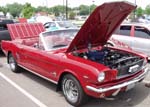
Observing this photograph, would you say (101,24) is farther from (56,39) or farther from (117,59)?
(56,39)

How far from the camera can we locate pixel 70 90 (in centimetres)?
518

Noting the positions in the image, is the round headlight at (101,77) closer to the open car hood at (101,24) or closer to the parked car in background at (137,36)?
the open car hood at (101,24)

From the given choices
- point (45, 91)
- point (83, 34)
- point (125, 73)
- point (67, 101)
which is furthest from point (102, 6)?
point (45, 91)

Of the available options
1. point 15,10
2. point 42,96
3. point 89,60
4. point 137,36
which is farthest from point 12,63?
point 15,10

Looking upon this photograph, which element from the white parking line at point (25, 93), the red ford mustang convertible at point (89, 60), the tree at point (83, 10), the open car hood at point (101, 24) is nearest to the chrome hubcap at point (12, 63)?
the white parking line at point (25, 93)

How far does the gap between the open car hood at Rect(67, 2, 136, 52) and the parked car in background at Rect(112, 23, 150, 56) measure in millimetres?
3356

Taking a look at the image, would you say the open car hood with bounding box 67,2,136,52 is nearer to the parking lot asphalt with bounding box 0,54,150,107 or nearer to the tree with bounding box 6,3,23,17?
the parking lot asphalt with bounding box 0,54,150,107

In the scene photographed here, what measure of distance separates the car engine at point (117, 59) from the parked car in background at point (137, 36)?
132 inches

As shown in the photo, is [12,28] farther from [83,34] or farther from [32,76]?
[83,34]

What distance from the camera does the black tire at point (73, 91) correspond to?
189 inches

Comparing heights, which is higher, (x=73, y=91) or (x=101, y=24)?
(x=101, y=24)

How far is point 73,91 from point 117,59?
1.23 metres

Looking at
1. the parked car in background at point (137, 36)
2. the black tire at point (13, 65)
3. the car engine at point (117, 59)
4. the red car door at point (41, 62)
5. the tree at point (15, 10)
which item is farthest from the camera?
the tree at point (15, 10)

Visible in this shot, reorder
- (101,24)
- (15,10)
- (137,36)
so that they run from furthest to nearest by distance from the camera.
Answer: (15,10) < (137,36) < (101,24)
